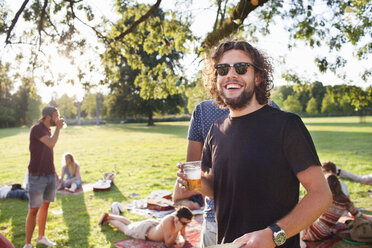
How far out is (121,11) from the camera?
30.7 feet

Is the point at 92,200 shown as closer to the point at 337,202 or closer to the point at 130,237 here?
the point at 130,237

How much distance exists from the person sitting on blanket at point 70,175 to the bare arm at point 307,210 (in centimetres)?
907

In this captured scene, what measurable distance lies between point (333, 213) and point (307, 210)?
482 centimetres

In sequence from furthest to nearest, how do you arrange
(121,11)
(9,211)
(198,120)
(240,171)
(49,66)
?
(121,11)
(49,66)
(9,211)
(198,120)
(240,171)

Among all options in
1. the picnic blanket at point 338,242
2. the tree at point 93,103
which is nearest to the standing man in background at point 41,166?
the picnic blanket at point 338,242

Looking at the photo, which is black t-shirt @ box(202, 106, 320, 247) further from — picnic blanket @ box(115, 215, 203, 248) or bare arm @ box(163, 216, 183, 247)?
picnic blanket @ box(115, 215, 203, 248)

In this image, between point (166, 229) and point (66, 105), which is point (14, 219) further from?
point (66, 105)

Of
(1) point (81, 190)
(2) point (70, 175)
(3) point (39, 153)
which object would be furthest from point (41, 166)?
(2) point (70, 175)

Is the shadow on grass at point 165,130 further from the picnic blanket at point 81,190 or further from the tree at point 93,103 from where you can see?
the tree at point 93,103

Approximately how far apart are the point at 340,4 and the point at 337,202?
19.2 feet

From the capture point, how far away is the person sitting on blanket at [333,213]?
563 cm

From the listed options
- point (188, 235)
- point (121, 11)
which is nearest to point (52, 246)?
point (188, 235)

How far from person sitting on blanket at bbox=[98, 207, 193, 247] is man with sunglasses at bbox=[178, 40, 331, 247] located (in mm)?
3742

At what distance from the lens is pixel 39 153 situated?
5.26m
